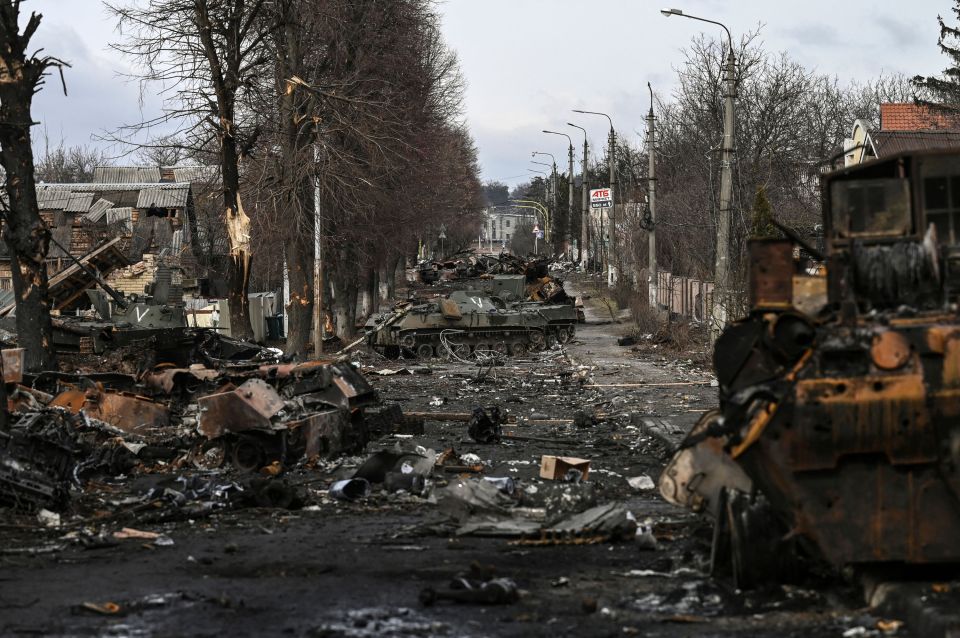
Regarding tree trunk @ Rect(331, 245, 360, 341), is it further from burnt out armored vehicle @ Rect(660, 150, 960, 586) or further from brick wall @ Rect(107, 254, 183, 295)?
burnt out armored vehicle @ Rect(660, 150, 960, 586)

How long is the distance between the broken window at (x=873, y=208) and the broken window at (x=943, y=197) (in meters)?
0.14

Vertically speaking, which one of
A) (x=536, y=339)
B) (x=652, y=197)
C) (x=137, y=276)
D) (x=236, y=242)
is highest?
(x=652, y=197)

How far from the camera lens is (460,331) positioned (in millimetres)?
31156

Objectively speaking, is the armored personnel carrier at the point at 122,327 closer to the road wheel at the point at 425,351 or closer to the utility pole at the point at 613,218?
the road wheel at the point at 425,351

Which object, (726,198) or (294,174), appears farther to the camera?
(294,174)

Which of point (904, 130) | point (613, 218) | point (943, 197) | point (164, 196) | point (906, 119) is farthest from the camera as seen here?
point (164, 196)

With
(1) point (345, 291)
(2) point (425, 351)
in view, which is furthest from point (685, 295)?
(1) point (345, 291)

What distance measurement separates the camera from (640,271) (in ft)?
137

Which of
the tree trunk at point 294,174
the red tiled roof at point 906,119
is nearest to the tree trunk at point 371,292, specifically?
the tree trunk at point 294,174

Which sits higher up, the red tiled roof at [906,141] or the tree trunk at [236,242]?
the red tiled roof at [906,141]

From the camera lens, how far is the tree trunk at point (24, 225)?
16.0 m

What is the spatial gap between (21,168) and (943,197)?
1254 cm

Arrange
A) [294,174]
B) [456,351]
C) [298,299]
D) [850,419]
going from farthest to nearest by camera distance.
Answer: [456,351] < [298,299] < [294,174] < [850,419]

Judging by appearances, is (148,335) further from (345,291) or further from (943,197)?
(943,197)
